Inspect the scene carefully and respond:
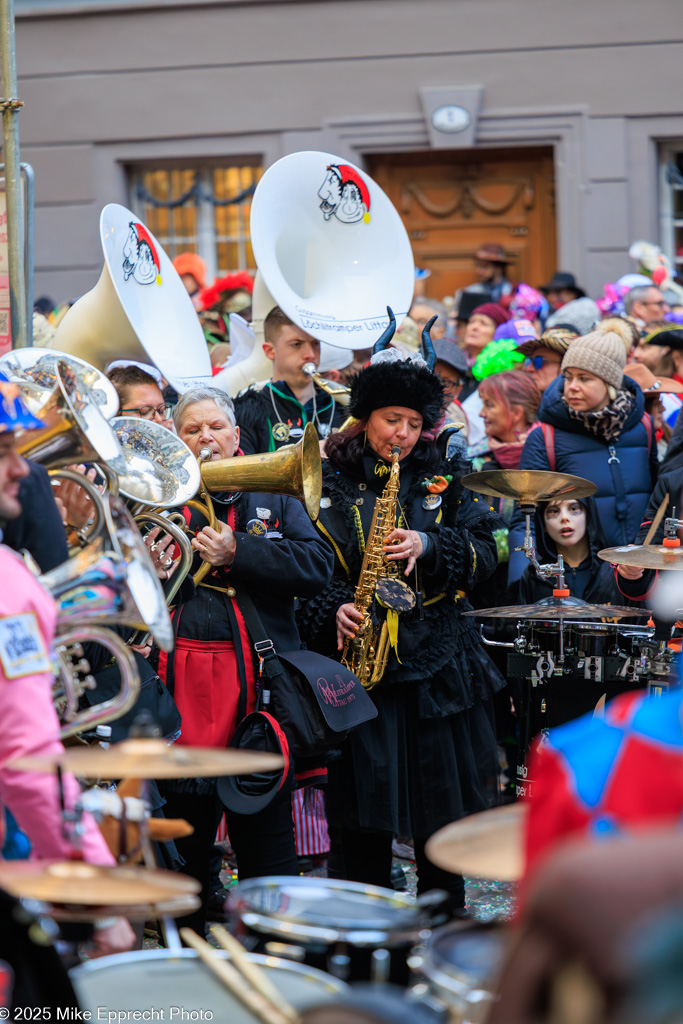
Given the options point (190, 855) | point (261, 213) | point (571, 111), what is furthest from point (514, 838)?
point (571, 111)

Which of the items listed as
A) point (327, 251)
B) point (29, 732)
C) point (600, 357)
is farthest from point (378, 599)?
point (327, 251)

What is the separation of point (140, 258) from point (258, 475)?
1.85 m

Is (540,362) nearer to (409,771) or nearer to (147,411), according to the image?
(147,411)

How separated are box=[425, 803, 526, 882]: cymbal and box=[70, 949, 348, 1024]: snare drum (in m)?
0.31

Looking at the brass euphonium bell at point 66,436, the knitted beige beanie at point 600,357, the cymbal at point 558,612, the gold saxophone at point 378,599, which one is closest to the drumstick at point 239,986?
the brass euphonium bell at point 66,436

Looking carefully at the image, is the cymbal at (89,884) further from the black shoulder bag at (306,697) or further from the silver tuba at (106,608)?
the black shoulder bag at (306,697)

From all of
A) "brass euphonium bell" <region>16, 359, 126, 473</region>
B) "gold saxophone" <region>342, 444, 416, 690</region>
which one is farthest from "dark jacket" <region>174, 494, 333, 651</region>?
"brass euphonium bell" <region>16, 359, 126, 473</region>

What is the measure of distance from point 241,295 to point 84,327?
3.36 m

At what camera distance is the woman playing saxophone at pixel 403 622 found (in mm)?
4062

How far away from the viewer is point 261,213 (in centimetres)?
557

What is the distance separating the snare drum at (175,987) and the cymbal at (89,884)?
0.67 ft

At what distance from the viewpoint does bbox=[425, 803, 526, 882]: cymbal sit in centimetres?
199

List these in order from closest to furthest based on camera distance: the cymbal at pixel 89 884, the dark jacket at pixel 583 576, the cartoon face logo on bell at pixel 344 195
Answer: the cymbal at pixel 89 884
the dark jacket at pixel 583 576
the cartoon face logo on bell at pixel 344 195

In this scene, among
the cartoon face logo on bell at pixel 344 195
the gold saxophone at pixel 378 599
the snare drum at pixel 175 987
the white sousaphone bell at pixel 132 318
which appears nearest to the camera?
the snare drum at pixel 175 987
